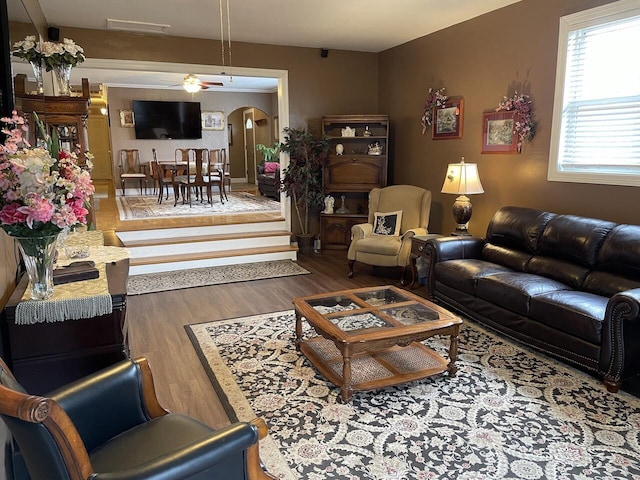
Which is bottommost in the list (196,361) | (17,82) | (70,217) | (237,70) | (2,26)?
(196,361)

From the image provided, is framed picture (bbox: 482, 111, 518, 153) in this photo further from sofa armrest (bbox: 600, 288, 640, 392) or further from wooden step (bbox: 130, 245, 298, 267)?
wooden step (bbox: 130, 245, 298, 267)

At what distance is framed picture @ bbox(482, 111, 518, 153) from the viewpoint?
4492 millimetres

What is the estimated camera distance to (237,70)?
5914 mm

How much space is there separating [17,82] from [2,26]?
49 centimetres

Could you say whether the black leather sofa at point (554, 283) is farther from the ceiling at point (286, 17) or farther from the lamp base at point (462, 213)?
the ceiling at point (286, 17)

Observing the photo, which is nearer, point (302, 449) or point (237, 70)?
point (302, 449)

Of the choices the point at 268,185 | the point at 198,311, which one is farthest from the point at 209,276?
the point at 268,185

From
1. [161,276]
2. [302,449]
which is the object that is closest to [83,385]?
[302,449]

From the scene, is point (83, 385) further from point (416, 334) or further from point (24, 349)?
point (416, 334)

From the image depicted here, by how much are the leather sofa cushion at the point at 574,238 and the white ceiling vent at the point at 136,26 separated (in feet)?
14.7

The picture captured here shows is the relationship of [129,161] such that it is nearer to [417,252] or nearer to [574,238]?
[417,252]

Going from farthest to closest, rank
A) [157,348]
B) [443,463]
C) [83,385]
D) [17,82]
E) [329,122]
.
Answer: [329,122]
[157,348]
[17,82]
[443,463]
[83,385]

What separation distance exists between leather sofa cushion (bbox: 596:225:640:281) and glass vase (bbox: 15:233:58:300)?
340cm

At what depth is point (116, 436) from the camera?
1.64m
